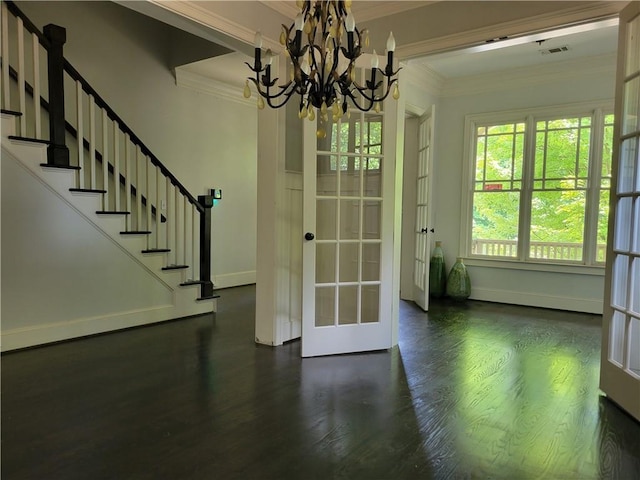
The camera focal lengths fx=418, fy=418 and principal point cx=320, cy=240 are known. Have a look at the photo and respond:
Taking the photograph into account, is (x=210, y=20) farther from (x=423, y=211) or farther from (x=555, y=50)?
(x=555, y=50)

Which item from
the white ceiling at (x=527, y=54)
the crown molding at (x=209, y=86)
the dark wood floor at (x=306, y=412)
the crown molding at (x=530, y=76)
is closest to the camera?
the dark wood floor at (x=306, y=412)

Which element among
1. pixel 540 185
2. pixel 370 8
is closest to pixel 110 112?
pixel 370 8

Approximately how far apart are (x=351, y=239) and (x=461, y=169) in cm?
302

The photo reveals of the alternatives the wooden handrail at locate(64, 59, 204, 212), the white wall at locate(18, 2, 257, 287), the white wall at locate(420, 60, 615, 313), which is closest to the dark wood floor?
the white wall at locate(420, 60, 615, 313)

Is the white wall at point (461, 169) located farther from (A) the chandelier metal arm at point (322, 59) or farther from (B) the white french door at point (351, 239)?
(A) the chandelier metal arm at point (322, 59)

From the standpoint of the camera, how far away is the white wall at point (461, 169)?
4867 mm

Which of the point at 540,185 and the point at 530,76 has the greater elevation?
the point at 530,76

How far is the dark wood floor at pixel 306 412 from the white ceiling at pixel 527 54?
257cm

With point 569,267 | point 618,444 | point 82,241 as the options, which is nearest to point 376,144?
point 618,444

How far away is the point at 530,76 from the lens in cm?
516

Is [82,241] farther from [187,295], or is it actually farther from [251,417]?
[251,417]

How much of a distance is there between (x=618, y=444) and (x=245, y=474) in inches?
71.1

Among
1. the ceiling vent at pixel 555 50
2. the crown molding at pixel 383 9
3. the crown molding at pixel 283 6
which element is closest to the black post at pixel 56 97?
the crown molding at pixel 283 6

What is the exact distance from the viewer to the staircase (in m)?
3.28
